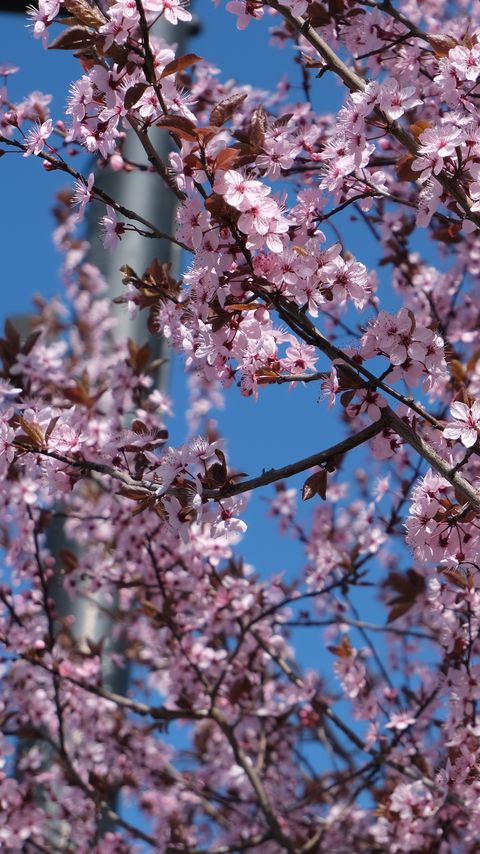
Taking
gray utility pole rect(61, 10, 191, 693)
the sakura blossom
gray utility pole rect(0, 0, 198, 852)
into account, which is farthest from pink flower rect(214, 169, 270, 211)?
gray utility pole rect(61, 10, 191, 693)

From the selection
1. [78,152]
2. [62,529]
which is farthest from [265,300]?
[62,529]

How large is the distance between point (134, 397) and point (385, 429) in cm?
218

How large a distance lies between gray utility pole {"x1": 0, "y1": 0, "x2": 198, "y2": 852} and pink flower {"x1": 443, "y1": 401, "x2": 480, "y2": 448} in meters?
3.77

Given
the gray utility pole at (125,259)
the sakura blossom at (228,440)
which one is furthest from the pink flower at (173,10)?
the gray utility pole at (125,259)

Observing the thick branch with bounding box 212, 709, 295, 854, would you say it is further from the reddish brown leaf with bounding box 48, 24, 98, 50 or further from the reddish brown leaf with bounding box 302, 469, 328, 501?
the reddish brown leaf with bounding box 48, 24, 98, 50

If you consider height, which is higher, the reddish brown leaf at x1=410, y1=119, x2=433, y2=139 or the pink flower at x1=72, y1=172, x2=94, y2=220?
the reddish brown leaf at x1=410, y1=119, x2=433, y2=139

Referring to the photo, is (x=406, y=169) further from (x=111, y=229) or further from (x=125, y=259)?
(x=125, y=259)

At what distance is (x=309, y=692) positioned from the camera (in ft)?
13.7

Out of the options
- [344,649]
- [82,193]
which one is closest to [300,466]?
[82,193]

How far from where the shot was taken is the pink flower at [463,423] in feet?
7.45

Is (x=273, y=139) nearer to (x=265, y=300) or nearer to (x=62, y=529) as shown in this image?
(x=265, y=300)

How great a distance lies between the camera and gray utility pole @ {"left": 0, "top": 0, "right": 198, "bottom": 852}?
602cm

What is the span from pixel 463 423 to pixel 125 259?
Result: 16.3ft

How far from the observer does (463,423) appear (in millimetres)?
2285
